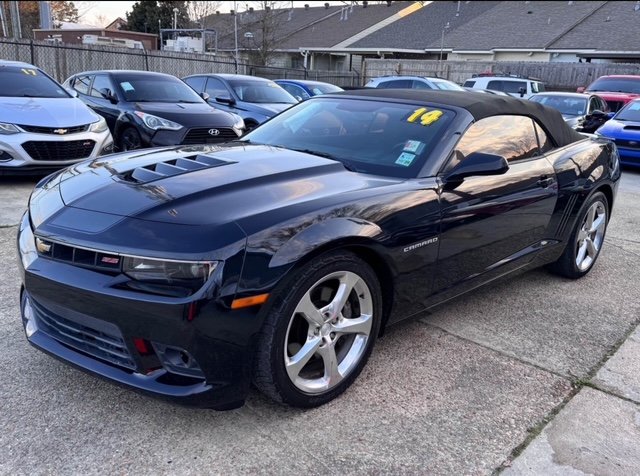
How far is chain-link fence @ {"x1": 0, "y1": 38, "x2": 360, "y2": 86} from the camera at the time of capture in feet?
51.1

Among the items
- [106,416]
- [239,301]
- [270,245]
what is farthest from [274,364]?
[106,416]

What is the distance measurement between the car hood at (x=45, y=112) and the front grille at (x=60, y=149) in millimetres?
265

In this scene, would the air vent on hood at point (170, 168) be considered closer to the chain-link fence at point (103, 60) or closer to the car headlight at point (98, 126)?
the car headlight at point (98, 126)

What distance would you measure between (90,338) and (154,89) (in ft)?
24.2

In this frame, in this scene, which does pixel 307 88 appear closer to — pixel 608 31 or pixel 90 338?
pixel 90 338

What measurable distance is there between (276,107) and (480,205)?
798 centimetres

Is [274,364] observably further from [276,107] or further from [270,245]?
[276,107]

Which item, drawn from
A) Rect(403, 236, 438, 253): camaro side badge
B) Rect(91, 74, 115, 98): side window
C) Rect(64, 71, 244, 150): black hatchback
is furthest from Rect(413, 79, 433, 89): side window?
Rect(403, 236, 438, 253): camaro side badge

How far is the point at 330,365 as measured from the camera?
8.68 feet

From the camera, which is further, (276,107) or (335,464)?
(276,107)

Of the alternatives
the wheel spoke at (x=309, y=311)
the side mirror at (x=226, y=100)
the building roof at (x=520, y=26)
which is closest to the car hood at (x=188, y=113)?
the side mirror at (x=226, y=100)

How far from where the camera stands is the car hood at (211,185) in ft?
7.93

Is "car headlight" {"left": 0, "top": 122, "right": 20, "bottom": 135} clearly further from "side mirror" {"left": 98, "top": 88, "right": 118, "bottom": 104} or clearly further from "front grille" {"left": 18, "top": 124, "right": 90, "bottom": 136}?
"side mirror" {"left": 98, "top": 88, "right": 118, "bottom": 104}

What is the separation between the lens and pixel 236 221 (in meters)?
2.31
